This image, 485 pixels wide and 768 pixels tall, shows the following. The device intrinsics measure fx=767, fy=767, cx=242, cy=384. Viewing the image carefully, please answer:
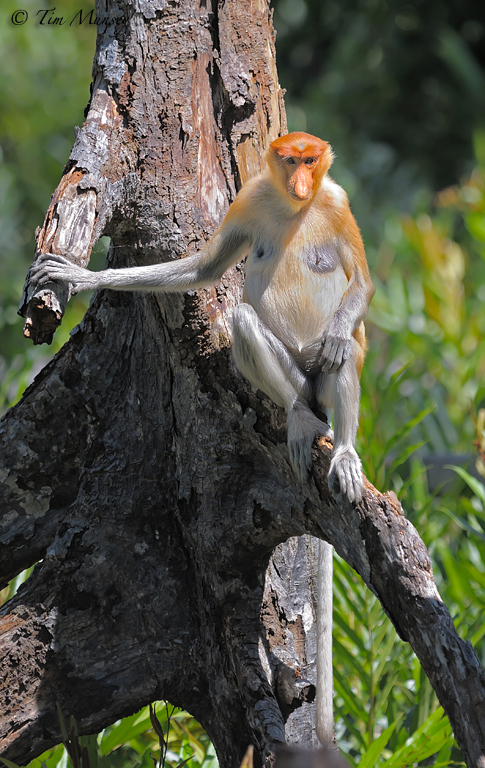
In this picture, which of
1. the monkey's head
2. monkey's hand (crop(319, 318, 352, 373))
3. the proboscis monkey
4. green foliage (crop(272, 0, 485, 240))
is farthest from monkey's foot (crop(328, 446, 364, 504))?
green foliage (crop(272, 0, 485, 240))

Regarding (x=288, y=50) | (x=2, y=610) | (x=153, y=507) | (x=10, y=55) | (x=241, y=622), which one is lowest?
(x=2, y=610)

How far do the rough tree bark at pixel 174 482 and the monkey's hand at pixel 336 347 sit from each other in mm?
204

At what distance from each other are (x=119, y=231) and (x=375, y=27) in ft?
32.8

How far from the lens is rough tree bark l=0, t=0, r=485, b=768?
81.8 inches

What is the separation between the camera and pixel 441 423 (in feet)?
15.4

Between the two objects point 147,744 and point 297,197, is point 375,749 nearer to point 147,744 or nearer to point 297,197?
point 147,744

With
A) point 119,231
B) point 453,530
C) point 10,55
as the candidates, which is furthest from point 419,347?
point 10,55

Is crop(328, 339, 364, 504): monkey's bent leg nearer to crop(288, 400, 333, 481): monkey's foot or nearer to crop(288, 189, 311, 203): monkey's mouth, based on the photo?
crop(288, 400, 333, 481): monkey's foot

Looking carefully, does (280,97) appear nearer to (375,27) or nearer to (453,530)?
(453,530)

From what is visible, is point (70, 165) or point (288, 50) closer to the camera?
point (70, 165)

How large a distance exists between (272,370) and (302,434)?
0.70 feet

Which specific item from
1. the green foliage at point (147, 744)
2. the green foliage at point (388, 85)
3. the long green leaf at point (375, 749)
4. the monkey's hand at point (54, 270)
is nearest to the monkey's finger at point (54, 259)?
the monkey's hand at point (54, 270)

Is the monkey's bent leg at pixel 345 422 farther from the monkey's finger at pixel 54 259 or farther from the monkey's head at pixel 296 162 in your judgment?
the monkey's finger at pixel 54 259

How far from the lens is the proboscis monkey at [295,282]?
6.66 feet
